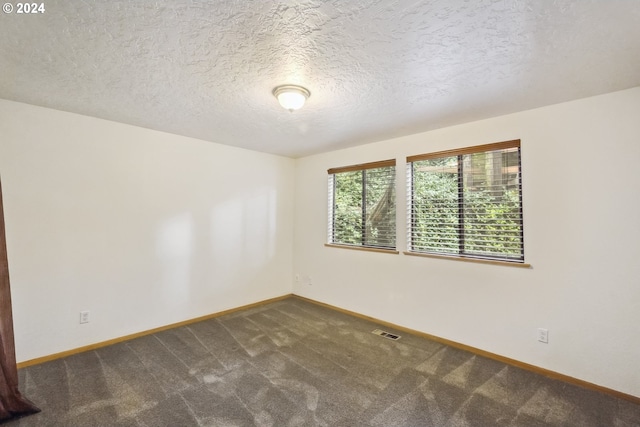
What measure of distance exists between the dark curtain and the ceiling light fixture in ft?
7.60

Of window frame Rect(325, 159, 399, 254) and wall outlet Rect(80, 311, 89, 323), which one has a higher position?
window frame Rect(325, 159, 399, 254)

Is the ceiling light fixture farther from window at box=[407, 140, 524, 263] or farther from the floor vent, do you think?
the floor vent

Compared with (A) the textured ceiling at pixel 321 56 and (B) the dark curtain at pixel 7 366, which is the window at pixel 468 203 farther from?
(B) the dark curtain at pixel 7 366

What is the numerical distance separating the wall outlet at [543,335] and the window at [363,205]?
163cm

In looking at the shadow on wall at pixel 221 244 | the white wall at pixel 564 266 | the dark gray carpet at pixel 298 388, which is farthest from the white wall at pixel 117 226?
the white wall at pixel 564 266

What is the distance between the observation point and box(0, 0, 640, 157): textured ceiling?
144 cm

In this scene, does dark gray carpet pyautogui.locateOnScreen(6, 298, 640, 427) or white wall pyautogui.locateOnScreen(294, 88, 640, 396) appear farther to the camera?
white wall pyautogui.locateOnScreen(294, 88, 640, 396)

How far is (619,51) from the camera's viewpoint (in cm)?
173

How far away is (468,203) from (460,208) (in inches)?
3.8

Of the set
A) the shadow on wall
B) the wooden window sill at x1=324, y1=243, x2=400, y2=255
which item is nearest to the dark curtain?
the shadow on wall

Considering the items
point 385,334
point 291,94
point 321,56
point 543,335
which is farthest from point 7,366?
point 543,335

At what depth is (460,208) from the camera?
3117mm

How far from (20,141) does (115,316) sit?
6.27 feet

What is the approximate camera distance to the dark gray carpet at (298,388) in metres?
1.95
